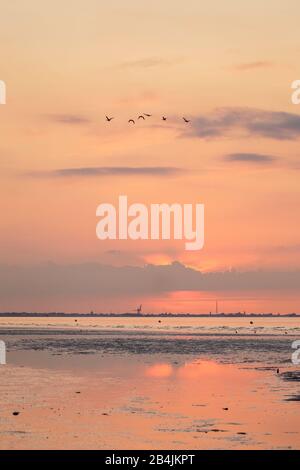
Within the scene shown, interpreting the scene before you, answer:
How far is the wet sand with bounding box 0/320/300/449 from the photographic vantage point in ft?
97.2

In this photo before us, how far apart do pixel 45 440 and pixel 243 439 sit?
685 centimetres

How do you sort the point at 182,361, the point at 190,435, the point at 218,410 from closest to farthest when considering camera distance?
1. the point at 190,435
2. the point at 218,410
3. the point at 182,361

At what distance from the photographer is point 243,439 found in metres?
29.6

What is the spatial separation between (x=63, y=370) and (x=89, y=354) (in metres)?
16.1

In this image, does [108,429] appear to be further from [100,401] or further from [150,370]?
[150,370]

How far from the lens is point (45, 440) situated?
95.9 ft

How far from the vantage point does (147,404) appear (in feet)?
126

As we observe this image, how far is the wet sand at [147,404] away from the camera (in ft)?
97.2

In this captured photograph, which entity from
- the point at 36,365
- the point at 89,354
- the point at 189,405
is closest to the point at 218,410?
the point at 189,405
